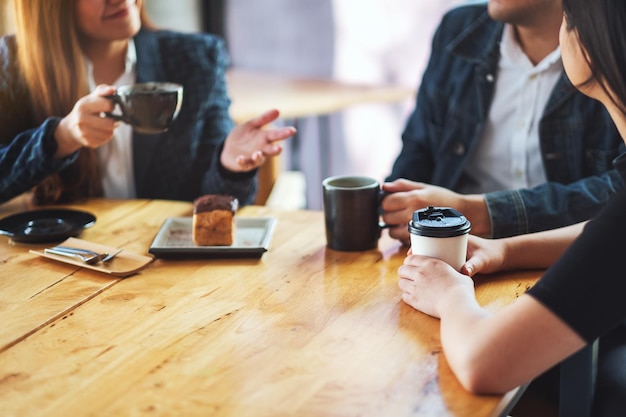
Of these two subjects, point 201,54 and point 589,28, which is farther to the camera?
point 201,54

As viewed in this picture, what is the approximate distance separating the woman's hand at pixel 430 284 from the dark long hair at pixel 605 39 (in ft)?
1.08

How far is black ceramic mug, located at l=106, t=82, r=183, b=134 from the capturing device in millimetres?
1521

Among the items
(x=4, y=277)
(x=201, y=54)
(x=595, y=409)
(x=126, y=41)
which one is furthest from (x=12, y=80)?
(x=595, y=409)

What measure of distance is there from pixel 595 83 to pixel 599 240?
269 mm

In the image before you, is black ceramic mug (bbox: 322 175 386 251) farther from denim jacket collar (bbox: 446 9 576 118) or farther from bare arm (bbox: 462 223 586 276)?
denim jacket collar (bbox: 446 9 576 118)

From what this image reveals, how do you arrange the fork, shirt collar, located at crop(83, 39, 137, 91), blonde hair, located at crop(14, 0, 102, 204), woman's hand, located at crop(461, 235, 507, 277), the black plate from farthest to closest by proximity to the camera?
shirt collar, located at crop(83, 39, 137, 91) → blonde hair, located at crop(14, 0, 102, 204) → the black plate → the fork → woman's hand, located at crop(461, 235, 507, 277)

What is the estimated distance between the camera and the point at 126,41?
202 centimetres

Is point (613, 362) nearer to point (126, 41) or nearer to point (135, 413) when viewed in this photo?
point (135, 413)

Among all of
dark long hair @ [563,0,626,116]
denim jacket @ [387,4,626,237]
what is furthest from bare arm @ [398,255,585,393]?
denim jacket @ [387,4,626,237]

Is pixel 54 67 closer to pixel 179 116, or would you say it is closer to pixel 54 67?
pixel 54 67

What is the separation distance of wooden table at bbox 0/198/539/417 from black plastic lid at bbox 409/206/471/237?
109 mm

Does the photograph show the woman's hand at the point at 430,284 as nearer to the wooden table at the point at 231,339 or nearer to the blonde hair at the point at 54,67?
the wooden table at the point at 231,339

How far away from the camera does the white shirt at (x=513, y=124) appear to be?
1847 mm

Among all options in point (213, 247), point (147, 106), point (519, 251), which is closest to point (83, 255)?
point (213, 247)
